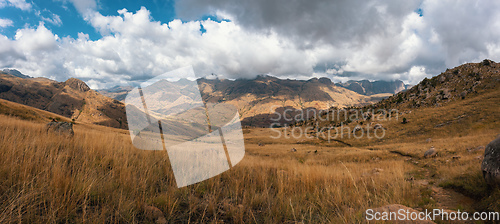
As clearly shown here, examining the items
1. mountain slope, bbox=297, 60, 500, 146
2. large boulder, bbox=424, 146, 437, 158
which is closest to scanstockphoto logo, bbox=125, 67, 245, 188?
large boulder, bbox=424, 146, 437, 158

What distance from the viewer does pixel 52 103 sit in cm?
17000

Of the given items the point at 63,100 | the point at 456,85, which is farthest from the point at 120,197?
the point at 63,100

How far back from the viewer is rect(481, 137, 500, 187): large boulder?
4.22 meters

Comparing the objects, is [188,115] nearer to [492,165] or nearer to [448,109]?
[492,165]

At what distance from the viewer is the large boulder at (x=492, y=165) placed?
13.9ft

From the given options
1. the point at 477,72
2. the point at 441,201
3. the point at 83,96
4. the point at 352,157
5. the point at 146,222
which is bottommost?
the point at 352,157

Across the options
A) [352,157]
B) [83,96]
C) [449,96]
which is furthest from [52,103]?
[449,96]

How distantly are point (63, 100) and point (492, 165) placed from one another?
251 meters

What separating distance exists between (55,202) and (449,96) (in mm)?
58381

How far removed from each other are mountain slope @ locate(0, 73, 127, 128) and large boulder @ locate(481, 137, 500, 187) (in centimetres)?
17795

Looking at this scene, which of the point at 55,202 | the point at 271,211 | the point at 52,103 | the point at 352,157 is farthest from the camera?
the point at 52,103

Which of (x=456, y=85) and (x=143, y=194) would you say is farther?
(x=456, y=85)

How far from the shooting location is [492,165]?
4.41 metres

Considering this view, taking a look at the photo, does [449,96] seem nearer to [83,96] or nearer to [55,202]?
[55,202]
